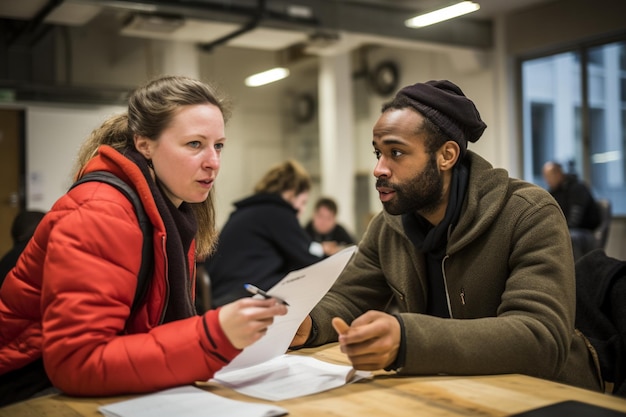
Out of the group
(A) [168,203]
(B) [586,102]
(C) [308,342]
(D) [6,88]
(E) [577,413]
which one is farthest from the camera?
(B) [586,102]

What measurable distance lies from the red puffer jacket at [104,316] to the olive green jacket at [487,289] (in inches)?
16.1

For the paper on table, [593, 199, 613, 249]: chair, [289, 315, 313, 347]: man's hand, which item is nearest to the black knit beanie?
[289, 315, 313, 347]: man's hand

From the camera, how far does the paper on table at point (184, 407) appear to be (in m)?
1.03

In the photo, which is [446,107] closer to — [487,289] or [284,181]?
[487,289]

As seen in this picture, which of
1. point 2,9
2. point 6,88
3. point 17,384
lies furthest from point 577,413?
point 6,88

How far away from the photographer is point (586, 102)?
7543 millimetres

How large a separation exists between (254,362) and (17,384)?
47 cm

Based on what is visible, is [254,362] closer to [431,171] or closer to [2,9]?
[431,171]

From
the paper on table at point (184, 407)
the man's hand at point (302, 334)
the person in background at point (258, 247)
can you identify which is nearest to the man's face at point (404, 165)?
the man's hand at point (302, 334)

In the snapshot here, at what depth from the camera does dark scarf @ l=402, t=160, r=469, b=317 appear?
1668mm

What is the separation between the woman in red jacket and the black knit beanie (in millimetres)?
500

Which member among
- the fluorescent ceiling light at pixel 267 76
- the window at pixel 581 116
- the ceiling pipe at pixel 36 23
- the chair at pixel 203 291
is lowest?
the chair at pixel 203 291

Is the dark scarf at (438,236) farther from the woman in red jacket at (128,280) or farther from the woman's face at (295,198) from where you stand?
the woman's face at (295,198)

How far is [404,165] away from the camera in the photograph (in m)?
1.69
